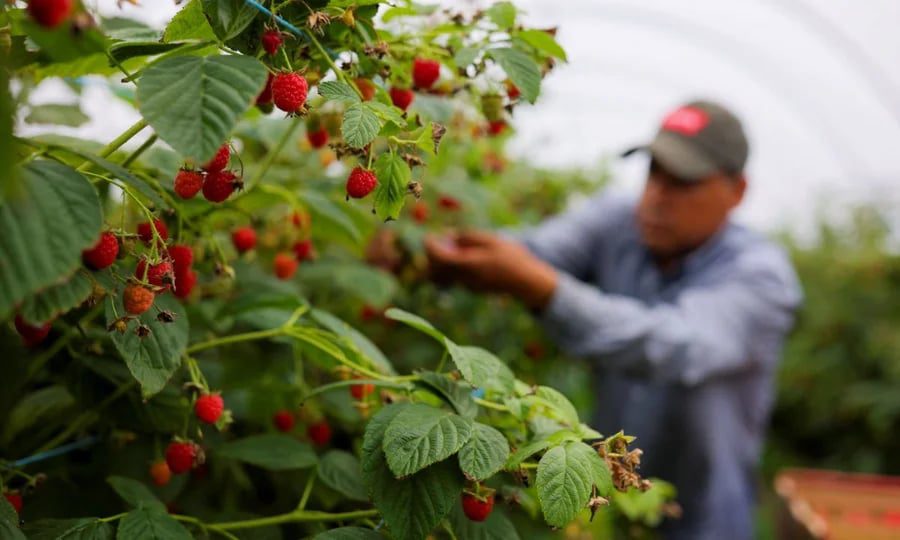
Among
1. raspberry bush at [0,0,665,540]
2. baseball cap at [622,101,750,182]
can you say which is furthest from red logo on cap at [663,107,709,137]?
raspberry bush at [0,0,665,540]

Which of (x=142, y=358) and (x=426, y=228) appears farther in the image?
(x=426, y=228)

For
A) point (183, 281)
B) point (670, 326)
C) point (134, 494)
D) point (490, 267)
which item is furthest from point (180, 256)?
point (670, 326)

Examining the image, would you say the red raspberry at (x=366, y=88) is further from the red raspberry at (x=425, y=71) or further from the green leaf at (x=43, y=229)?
the green leaf at (x=43, y=229)

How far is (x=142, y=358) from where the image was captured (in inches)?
27.9

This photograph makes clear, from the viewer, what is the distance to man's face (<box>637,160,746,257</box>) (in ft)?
7.47

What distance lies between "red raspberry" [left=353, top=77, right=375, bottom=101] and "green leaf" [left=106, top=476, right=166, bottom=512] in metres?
0.44

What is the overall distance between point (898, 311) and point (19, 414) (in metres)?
4.75

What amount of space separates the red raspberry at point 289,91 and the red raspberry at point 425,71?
9.7 inches

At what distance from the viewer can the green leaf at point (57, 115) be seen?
1013 millimetres

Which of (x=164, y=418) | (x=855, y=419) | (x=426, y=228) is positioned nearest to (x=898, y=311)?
(x=855, y=419)

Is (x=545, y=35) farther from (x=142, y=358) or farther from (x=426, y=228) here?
(x=426, y=228)

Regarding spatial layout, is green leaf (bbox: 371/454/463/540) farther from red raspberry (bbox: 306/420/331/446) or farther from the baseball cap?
the baseball cap

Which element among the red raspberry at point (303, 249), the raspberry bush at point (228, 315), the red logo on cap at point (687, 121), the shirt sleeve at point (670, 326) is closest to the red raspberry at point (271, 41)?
the raspberry bush at point (228, 315)

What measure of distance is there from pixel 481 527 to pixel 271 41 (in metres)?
0.49
